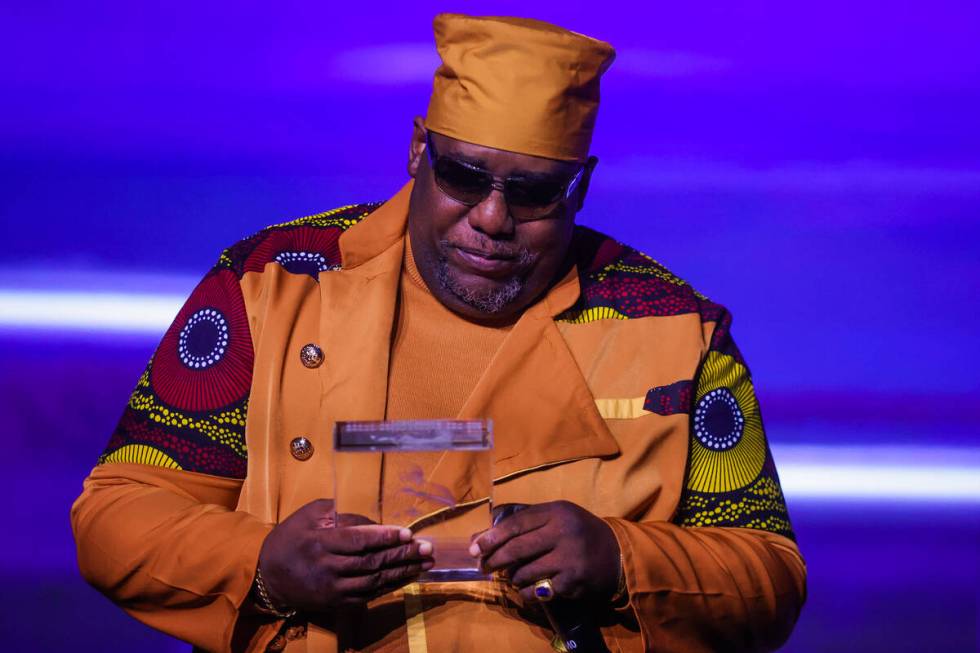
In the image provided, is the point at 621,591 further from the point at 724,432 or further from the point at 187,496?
the point at 187,496

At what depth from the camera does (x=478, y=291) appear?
94.8 inches

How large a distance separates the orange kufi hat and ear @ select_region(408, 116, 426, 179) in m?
0.12

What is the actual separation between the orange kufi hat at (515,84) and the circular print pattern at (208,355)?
46 centimetres

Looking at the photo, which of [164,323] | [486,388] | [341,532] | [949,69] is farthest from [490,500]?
[949,69]

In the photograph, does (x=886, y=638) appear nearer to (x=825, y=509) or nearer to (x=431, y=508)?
(x=825, y=509)

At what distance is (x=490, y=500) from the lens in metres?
2.03

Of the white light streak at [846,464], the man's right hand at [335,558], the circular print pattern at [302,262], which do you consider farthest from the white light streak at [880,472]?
the man's right hand at [335,558]

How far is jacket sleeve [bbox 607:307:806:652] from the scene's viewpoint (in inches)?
86.1

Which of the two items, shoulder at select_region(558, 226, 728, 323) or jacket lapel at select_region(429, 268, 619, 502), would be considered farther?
shoulder at select_region(558, 226, 728, 323)

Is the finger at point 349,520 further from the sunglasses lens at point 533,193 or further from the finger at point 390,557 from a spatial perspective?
the sunglasses lens at point 533,193

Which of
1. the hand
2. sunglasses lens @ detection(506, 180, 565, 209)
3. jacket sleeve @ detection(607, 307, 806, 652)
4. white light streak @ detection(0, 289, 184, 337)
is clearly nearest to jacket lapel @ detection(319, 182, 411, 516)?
sunglasses lens @ detection(506, 180, 565, 209)

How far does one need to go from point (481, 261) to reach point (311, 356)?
32cm

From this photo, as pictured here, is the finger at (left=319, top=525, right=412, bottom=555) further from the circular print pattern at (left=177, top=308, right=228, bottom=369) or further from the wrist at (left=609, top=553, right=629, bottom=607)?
the circular print pattern at (left=177, top=308, right=228, bottom=369)

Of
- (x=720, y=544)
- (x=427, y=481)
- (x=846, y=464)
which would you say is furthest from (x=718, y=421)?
(x=846, y=464)
